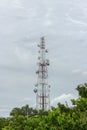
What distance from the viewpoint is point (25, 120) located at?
150 ft

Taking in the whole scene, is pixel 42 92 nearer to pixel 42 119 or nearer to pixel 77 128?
pixel 42 119

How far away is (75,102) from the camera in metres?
36.6

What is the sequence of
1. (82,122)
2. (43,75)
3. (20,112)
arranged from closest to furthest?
(82,122), (43,75), (20,112)

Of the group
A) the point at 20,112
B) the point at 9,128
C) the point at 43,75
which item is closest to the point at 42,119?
the point at 9,128

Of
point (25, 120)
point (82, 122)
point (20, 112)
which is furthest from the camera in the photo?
point (20, 112)

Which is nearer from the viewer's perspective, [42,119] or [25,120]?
[42,119]

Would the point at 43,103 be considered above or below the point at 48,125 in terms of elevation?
above

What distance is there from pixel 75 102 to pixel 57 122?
234 centimetres

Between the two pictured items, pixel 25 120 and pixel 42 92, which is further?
pixel 42 92

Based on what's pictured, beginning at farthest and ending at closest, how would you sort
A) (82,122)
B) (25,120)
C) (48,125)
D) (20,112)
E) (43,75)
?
(20,112), (43,75), (25,120), (48,125), (82,122)

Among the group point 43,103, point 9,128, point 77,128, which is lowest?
point 77,128

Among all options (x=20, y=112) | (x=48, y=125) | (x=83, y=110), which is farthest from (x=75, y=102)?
(x=20, y=112)

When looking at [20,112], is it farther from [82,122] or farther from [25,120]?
[82,122]

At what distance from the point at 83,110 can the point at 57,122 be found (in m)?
2.30
